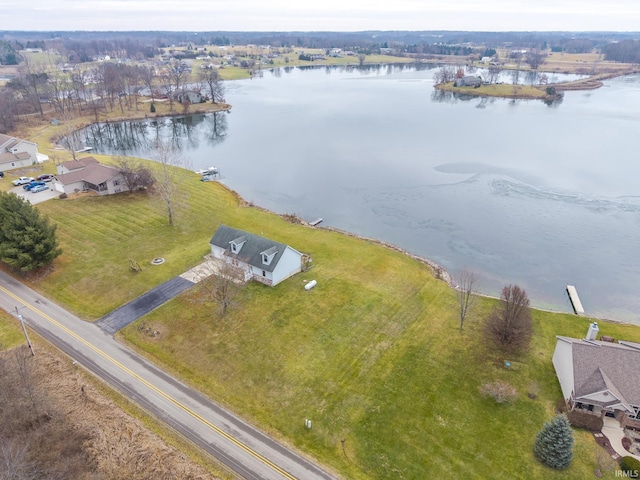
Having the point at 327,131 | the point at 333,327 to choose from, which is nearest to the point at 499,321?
the point at 333,327

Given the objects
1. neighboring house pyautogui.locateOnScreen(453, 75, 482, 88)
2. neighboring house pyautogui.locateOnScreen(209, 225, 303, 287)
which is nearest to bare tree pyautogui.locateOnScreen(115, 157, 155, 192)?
neighboring house pyautogui.locateOnScreen(209, 225, 303, 287)

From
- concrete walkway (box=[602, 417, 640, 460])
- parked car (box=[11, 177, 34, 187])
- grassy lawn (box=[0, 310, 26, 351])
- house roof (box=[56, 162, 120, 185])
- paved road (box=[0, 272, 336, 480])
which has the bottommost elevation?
concrete walkway (box=[602, 417, 640, 460])

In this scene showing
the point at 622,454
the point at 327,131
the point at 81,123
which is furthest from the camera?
the point at 81,123

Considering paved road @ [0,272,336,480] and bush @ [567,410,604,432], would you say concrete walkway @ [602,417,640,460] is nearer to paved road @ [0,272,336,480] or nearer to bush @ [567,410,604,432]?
bush @ [567,410,604,432]

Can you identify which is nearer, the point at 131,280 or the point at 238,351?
the point at 238,351

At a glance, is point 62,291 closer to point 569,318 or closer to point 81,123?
point 569,318

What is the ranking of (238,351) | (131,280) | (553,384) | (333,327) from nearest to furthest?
(553,384), (238,351), (333,327), (131,280)

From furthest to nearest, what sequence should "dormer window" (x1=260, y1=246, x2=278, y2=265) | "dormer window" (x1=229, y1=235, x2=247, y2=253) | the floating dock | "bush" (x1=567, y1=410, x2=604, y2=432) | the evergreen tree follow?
"dormer window" (x1=229, y1=235, x2=247, y2=253), the floating dock, "dormer window" (x1=260, y1=246, x2=278, y2=265), the evergreen tree, "bush" (x1=567, y1=410, x2=604, y2=432)
